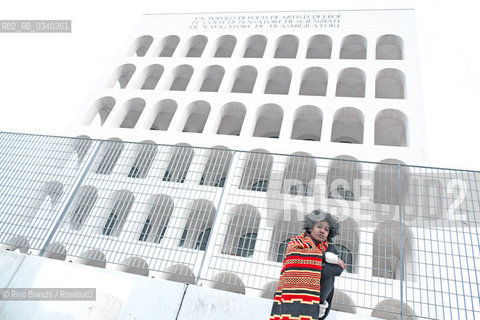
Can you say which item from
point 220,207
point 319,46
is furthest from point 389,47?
point 220,207

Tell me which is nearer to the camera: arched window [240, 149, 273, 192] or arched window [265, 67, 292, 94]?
arched window [240, 149, 273, 192]

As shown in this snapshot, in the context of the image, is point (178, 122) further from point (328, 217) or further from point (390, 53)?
point (328, 217)

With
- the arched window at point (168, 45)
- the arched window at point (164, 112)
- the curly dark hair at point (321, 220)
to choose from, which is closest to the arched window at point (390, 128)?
the arched window at point (164, 112)

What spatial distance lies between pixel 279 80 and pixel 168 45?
→ 29.2ft

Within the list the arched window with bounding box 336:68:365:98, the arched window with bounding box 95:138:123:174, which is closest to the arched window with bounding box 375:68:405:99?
the arched window with bounding box 336:68:365:98

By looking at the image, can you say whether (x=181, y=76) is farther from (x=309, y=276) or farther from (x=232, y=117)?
(x=309, y=276)

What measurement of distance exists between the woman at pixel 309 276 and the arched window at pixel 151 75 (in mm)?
22305

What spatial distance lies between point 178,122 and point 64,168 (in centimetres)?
1346

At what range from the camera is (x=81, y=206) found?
6.77 metres

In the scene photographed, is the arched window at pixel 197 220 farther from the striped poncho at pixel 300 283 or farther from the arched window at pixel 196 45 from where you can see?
the arched window at pixel 196 45

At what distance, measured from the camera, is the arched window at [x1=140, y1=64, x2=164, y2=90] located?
24.1m

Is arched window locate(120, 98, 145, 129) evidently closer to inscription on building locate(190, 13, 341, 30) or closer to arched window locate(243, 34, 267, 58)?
inscription on building locate(190, 13, 341, 30)

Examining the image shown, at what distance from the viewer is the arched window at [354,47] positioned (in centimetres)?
2280

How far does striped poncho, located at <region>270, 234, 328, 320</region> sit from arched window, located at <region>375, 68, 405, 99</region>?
756 inches
